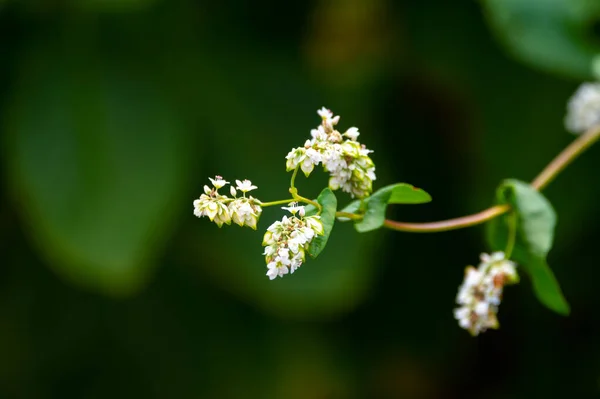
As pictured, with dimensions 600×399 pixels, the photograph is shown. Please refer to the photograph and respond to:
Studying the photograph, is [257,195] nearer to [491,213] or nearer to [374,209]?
[491,213]

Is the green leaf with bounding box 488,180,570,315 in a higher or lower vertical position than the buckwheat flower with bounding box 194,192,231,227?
higher

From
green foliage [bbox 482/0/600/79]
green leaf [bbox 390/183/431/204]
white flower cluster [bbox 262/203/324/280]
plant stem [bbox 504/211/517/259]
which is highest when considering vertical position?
green foliage [bbox 482/0/600/79]

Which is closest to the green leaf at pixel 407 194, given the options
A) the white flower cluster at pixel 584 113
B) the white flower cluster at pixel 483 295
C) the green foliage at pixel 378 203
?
the green foliage at pixel 378 203

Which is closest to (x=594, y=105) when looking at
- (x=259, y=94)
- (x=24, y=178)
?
(x=259, y=94)

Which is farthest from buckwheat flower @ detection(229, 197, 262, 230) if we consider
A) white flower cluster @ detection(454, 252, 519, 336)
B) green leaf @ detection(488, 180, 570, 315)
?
green leaf @ detection(488, 180, 570, 315)

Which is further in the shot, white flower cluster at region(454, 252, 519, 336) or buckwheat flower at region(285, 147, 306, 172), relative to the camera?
white flower cluster at region(454, 252, 519, 336)

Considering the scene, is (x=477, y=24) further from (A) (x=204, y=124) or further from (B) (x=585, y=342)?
(B) (x=585, y=342)

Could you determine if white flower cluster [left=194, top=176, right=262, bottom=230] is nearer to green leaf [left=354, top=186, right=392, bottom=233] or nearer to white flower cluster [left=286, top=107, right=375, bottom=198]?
white flower cluster [left=286, top=107, right=375, bottom=198]
